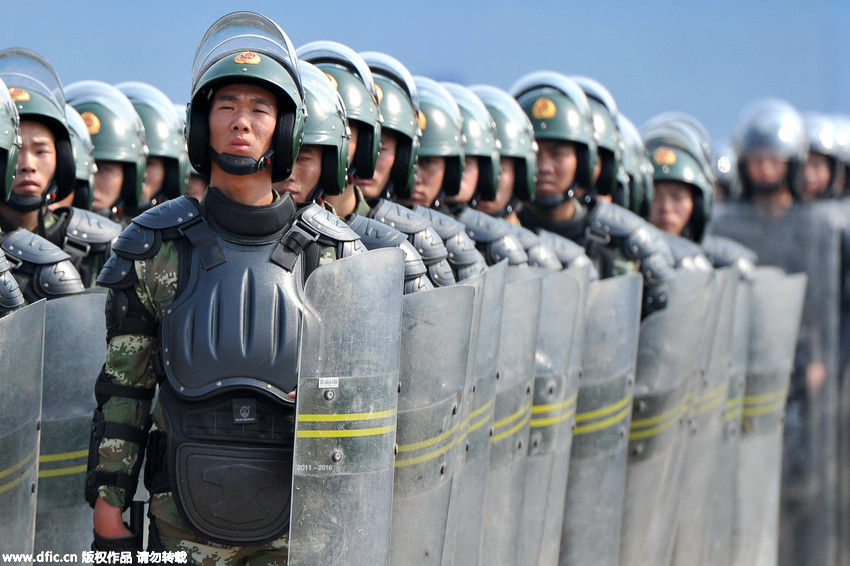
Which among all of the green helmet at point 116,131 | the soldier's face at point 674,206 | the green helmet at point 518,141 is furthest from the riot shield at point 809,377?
the green helmet at point 116,131

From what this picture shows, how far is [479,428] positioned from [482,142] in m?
2.46

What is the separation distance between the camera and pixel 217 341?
4.16 m

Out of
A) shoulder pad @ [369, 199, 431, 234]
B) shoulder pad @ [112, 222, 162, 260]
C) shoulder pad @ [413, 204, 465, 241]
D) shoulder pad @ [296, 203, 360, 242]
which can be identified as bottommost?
shoulder pad @ [413, 204, 465, 241]

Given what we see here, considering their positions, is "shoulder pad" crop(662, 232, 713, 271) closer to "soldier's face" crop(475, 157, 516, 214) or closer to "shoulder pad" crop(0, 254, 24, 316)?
"soldier's face" crop(475, 157, 516, 214)

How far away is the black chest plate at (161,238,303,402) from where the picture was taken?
163 inches

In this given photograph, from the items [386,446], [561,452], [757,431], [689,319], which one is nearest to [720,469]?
[757,431]

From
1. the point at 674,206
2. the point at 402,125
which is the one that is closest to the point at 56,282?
the point at 402,125

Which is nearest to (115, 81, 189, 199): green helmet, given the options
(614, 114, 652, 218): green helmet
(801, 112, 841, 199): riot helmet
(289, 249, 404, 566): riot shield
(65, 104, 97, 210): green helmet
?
(65, 104, 97, 210): green helmet

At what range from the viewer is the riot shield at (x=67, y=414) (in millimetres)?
4996

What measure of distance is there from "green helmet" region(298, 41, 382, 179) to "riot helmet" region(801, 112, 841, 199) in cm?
770

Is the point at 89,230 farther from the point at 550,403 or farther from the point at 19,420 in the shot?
the point at 19,420

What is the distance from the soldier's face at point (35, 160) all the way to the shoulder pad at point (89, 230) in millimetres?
335

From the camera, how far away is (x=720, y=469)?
8172mm

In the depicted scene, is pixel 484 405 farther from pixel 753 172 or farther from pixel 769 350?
pixel 753 172
